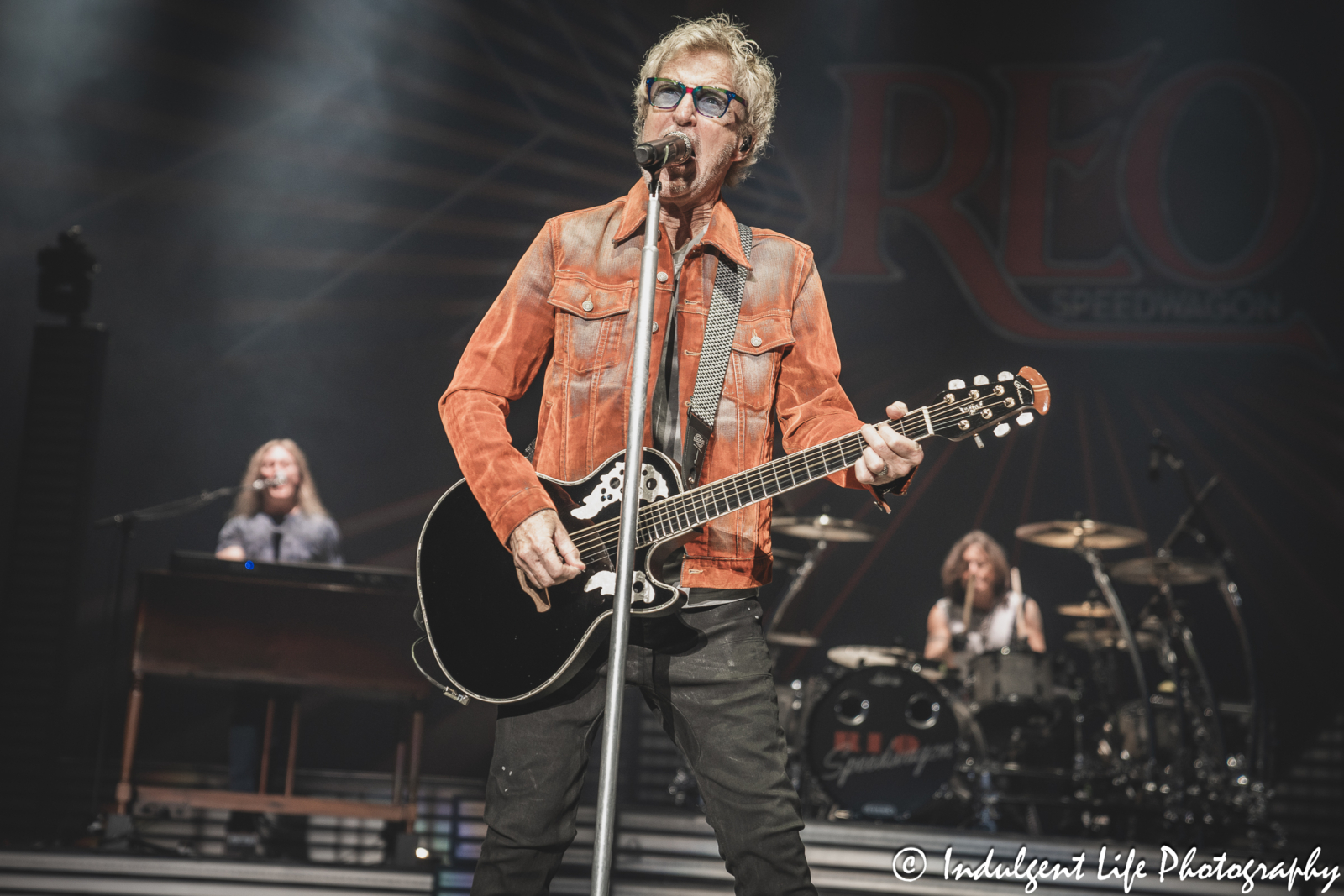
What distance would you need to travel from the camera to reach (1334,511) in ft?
23.5

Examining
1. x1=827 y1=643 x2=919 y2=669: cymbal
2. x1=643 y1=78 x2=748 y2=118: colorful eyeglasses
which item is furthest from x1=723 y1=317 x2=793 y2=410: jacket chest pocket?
x1=827 y1=643 x2=919 y2=669: cymbal

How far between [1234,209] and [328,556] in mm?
6062

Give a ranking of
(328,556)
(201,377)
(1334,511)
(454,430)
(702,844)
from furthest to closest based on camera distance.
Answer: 1. (201,377)
2. (1334,511)
3. (328,556)
4. (702,844)
5. (454,430)

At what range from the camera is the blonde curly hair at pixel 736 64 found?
2.39m

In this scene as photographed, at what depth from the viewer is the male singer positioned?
2154 millimetres

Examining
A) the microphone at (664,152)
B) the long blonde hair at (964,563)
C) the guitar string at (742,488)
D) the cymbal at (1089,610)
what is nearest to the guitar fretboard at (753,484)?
the guitar string at (742,488)

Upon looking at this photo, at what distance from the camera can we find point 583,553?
2273 millimetres

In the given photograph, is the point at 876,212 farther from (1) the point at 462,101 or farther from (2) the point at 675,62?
(2) the point at 675,62

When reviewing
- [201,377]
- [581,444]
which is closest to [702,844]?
[581,444]

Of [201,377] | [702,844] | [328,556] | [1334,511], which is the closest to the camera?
[702,844]

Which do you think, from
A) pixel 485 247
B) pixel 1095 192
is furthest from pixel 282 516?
pixel 1095 192

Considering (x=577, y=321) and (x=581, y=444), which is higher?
(x=577, y=321)

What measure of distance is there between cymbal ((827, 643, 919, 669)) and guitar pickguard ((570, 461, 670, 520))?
4414 millimetres

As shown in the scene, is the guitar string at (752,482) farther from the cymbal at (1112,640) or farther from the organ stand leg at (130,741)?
the cymbal at (1112,640)
